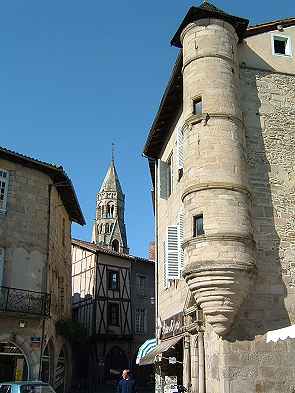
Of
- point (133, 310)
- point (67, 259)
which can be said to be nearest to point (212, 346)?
point (67, 259)

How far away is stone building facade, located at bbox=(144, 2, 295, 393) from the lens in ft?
40.2

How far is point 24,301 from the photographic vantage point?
18719 millimetres

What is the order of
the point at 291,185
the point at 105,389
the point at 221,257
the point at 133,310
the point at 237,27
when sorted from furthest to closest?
1. the point at 133,310
2. the point at 105,389
3. the point at 237,27
4. the point at 291,185
5. the point at 221,257

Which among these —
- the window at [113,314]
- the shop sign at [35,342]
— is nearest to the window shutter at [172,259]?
the shop sign at [35,342]

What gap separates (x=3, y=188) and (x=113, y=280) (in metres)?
16.6

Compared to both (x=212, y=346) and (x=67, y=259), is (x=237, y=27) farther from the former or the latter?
(x=67, y=259)

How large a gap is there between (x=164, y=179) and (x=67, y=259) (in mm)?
9889

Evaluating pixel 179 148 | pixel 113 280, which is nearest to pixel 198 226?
pixel 179 148

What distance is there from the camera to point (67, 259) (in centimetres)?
2700

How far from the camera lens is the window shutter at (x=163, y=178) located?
19.2 m

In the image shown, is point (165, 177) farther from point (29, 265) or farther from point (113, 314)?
point (113, 314)

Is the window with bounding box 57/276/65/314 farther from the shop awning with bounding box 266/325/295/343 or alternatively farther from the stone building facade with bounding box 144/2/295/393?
the shop awning with bounding box 266/325/295/343

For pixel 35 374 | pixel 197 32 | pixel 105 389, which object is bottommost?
pixel 105 389

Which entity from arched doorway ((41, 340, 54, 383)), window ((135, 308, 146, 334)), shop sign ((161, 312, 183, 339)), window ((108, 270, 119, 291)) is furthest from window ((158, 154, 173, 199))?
window ((135, 308, 146, 334))
